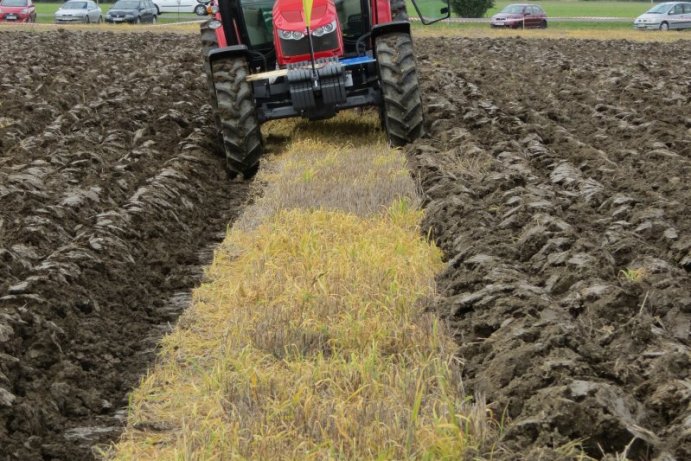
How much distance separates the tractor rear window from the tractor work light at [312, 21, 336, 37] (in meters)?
0.83

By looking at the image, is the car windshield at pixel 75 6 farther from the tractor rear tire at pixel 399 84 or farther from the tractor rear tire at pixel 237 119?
the tractor rear tire at pixel 399 84

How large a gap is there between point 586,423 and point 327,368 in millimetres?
1303

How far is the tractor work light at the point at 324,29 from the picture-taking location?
30.2ft

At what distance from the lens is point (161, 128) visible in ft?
33.9

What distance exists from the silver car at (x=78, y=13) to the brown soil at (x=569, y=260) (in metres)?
30.1

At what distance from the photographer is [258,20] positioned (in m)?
9.86

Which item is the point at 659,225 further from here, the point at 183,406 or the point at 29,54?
the point at 29,54

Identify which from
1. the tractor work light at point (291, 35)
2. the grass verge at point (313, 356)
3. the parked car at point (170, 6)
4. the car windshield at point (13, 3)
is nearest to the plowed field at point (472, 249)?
the grass verge at point (313, 356)

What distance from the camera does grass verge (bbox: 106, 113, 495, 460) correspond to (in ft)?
12.1

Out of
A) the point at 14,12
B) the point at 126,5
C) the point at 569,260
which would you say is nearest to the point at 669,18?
the point at 126,5

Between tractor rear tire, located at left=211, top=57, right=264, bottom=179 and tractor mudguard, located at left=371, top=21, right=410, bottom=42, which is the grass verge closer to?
tractor rear tire, located at left=211, top=57, right=264, bottom=179

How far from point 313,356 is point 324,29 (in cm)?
539

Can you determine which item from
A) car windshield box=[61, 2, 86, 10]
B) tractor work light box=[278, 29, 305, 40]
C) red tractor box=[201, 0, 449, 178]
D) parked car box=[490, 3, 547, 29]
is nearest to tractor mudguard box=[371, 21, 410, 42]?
red tractor box=[201, 0, 449, 178]

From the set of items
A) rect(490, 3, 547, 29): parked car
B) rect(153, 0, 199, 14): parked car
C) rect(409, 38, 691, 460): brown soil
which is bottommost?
rect(490, 3, 547, 29): parked car
